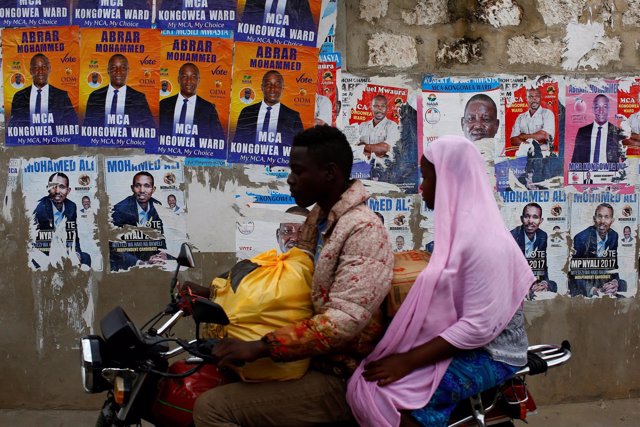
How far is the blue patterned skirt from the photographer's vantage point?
2654mm

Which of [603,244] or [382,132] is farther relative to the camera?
[603,244]

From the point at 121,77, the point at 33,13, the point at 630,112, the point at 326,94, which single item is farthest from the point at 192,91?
the point at 630,112

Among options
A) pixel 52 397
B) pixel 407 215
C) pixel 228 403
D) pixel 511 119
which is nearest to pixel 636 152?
pixel 511 119

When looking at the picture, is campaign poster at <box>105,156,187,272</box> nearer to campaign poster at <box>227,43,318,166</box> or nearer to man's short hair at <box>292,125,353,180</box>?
campaign poster at <box>227,43,318,166</box>

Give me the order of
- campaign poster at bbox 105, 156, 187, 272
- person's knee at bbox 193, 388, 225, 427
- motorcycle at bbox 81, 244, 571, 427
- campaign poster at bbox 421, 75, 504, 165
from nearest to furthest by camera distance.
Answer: motorcycle at bbox 81, 244, 571, 427
person's knee at bbox 193, 388, 225, 427
campaign poster at bbox 105, 156, 187, 272
campaign poster at bbox 421, 75, 504, 165

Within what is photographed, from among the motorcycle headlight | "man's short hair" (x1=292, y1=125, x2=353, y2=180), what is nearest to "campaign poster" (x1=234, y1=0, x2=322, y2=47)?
"man's short hair" (x1=292, y1=125, x2=353, y2=180)

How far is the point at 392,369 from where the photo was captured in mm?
2662

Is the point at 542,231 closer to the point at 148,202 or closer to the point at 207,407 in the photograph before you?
the point at 148,202

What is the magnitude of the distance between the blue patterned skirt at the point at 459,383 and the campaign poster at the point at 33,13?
3359 millimetres

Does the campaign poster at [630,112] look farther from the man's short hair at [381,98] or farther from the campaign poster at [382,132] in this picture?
the man's short hair at [381,98]

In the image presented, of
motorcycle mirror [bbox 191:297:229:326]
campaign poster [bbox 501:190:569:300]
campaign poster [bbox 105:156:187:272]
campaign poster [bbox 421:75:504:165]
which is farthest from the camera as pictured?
campaign poster [bbox 501:190:569:300]

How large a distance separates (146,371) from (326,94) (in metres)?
2.65

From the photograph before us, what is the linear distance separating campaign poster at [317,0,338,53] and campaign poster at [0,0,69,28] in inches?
62.4

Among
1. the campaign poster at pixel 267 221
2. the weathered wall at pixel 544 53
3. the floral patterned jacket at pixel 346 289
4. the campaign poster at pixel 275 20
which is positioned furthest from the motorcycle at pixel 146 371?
the weathered wall at pixel 544 53
